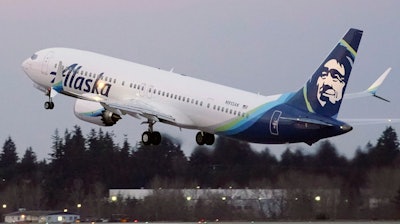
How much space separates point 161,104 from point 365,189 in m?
19.8

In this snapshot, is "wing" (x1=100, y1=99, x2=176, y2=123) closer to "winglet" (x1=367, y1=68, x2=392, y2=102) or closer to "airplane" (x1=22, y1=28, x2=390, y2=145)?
"airplane" (x1=22, y1=28, x2=390, y2=145)

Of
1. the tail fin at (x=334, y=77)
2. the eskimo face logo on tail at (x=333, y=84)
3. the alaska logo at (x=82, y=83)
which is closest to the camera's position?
the tail fin at (x=334, y=77)

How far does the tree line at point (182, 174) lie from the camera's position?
138 meters

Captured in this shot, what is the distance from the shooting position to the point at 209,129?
124 m

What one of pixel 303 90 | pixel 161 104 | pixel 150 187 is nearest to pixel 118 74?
pixel 161 104

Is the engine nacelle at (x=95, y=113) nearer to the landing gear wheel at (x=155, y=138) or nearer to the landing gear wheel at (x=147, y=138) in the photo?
the landing gear wheel at (x=147, y=138)

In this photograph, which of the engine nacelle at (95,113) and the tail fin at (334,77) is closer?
the tail fin at (334,77)

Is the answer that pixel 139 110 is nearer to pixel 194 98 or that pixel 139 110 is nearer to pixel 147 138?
pixel 147 138

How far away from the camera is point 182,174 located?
Result: 15375 centimetres

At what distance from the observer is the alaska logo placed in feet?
422

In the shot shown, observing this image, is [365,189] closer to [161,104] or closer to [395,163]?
[395,163]

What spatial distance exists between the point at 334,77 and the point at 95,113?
19305 mm

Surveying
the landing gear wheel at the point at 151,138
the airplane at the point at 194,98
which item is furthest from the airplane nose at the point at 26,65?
the landing gear wheel at the point at 151,138

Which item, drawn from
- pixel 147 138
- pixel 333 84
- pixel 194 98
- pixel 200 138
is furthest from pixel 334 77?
pixel 147 138
